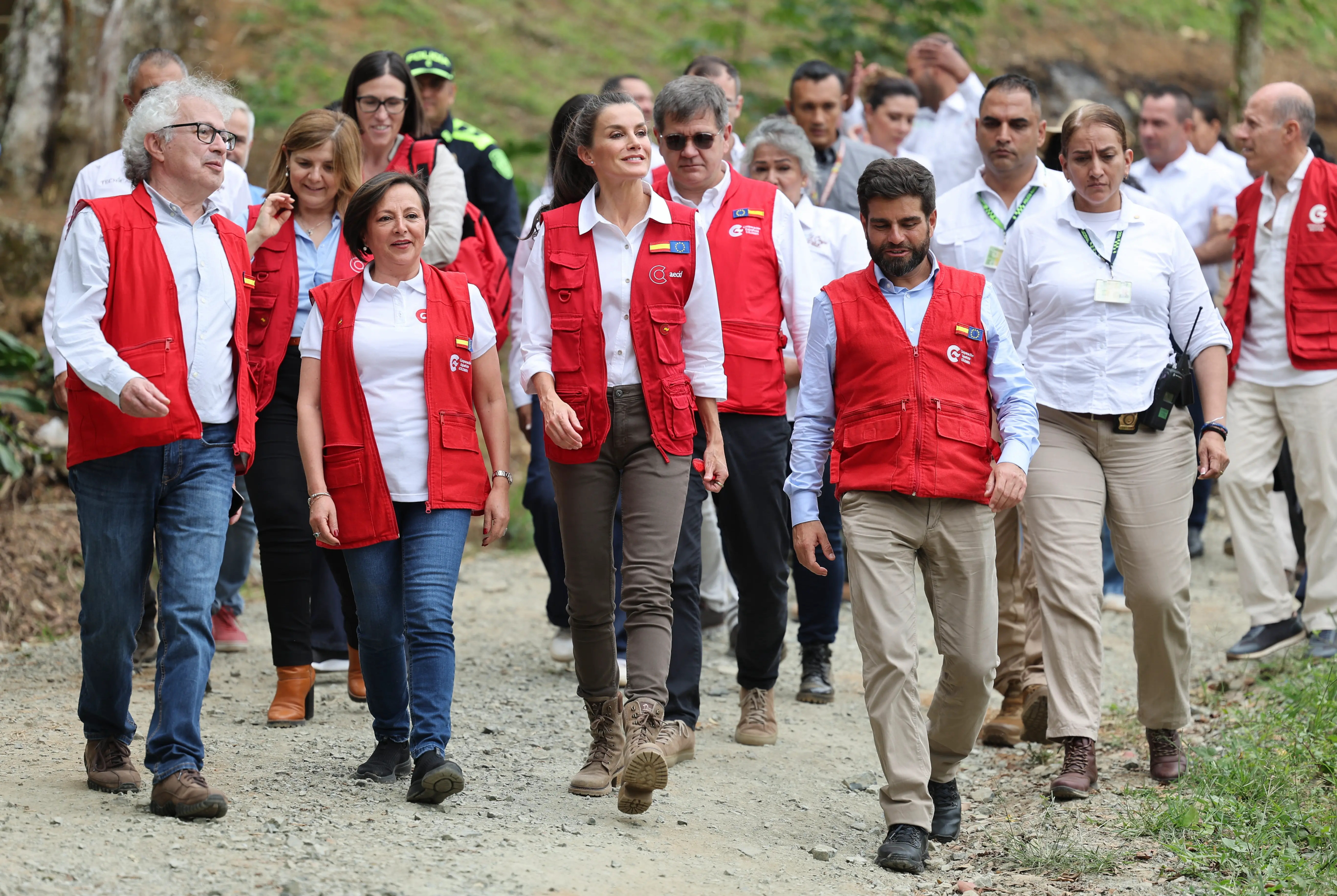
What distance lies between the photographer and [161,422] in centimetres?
436

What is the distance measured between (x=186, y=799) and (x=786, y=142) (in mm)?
3761

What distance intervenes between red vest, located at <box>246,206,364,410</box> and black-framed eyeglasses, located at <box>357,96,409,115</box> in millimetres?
829

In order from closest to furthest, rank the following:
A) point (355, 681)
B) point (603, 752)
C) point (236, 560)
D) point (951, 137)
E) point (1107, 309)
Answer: point (603, 752) → point (1107, 309) → point (355, 681) → point (236, 560) → point (951, 137)

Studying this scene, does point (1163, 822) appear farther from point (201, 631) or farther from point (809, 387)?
point (201, 631)

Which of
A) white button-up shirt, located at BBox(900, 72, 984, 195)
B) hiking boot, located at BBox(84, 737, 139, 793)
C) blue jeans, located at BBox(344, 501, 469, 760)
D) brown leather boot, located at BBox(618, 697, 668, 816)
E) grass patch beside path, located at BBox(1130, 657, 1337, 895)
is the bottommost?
grass patch beside path, located at BBox(1130, 657, 1337, 895)

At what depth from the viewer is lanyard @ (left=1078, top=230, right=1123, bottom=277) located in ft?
17.7

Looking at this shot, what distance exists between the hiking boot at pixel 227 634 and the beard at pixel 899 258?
386 centimetres

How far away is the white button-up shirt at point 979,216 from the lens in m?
6.20

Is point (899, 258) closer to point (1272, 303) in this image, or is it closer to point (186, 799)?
point (186, 799)

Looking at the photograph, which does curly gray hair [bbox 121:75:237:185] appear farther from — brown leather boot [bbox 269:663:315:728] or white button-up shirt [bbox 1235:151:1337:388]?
white button-up shirt [bbox 1235:151:1337:388]

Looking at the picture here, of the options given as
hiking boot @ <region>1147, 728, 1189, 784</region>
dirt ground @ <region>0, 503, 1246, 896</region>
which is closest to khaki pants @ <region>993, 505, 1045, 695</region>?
dirt ground @ <region>0, 503, 1246, 896</region>

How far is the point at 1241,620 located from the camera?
27.6 ft

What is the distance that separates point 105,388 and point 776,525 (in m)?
2.56

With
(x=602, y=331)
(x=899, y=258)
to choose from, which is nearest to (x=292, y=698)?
(x=602, y=331)
